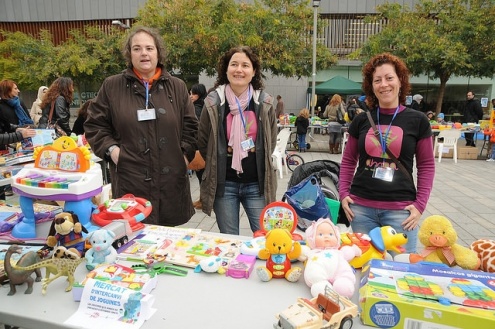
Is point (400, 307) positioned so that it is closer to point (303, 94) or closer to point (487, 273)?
point (487, 273)

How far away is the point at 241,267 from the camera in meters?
1.50

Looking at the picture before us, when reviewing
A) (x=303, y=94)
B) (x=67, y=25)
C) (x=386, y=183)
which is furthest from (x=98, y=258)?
(x=67, y=25)

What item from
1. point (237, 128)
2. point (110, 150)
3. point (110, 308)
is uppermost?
point (237, 128)

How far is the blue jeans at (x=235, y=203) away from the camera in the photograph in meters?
2.40

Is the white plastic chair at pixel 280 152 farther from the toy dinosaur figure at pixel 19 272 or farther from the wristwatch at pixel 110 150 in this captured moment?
the toy dinosaur figure at pixel 19 272

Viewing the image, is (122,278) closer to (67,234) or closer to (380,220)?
(67,234)

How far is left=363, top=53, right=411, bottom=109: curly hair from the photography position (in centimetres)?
203

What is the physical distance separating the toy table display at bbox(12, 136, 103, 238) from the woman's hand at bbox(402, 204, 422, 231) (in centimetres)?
169

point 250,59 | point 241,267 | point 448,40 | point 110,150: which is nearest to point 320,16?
point 448,40

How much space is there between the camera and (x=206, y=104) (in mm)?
2307

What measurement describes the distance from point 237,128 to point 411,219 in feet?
3.80

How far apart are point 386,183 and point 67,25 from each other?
72.2ft

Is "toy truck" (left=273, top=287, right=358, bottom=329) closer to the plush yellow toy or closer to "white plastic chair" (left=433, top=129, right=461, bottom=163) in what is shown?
the plush yellow toy

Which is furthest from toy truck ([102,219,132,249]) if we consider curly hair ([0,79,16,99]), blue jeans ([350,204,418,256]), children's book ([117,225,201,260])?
curly hair ([0,79,16,99])
